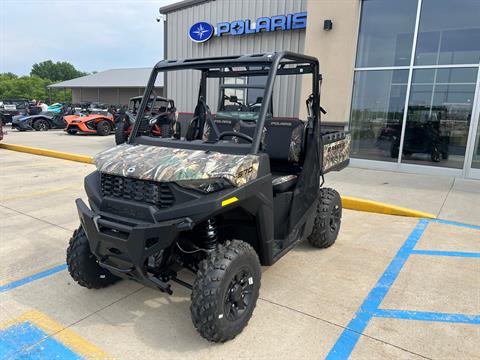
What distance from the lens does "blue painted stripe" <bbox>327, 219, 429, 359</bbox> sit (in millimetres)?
2482

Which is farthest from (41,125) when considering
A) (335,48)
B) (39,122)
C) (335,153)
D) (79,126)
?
(335,153)

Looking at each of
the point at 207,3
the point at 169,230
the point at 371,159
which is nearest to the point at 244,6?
the point at 207,3

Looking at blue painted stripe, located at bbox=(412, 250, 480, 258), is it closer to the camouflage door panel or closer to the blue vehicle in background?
the camouflage door panel

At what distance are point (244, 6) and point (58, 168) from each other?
743cm

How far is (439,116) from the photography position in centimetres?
828

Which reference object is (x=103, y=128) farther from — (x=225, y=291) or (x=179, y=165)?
(x=225, y=291)

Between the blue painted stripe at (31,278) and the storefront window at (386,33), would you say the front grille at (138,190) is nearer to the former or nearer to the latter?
the blue painted stripe at (31,278)

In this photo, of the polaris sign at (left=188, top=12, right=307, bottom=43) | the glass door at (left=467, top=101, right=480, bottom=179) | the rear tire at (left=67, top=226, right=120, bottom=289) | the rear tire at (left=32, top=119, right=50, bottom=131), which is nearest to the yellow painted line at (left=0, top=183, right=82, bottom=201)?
the rear tire at (left=67, top=226, right=120, bottom=289)

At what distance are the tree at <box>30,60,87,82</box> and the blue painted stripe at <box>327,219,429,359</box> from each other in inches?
4929

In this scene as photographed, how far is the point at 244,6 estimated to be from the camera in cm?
1154

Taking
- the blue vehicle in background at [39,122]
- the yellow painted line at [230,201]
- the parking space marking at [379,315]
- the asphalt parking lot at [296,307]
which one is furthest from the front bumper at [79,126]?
the yellow painted line at [230,201]

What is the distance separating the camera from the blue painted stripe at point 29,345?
7.79ft

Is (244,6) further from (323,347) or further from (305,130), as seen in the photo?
(323,347)

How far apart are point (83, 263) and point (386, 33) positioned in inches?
335
